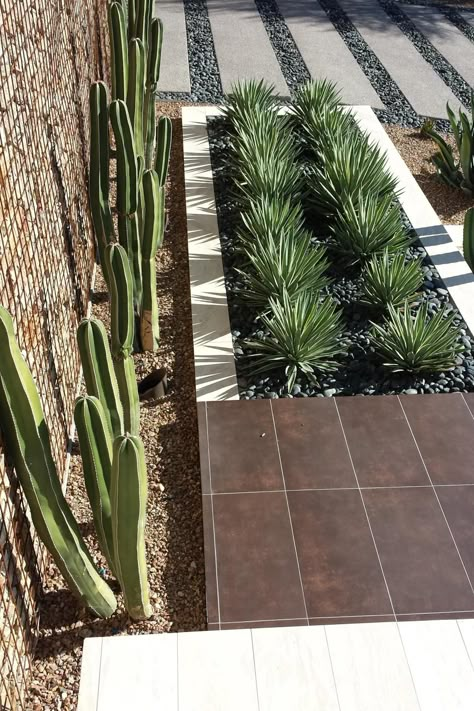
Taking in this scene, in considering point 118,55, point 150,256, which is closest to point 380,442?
point 150,256

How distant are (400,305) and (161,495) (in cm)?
253

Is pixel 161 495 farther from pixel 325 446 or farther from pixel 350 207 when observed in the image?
pixel 350 207

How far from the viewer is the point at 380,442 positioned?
5234 mm

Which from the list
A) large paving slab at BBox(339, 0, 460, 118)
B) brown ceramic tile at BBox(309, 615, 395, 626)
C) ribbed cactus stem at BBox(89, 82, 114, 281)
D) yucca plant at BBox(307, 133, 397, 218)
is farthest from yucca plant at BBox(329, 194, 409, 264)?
large paving slab at BBox(339, 0, 460, 118)

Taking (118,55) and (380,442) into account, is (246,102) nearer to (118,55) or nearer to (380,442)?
(118,55)

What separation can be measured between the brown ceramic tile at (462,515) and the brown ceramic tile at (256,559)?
919 mm

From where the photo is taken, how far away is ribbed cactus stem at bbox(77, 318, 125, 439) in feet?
12.3

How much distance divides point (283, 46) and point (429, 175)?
4.16 metres

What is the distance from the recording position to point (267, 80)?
1063 centimetres

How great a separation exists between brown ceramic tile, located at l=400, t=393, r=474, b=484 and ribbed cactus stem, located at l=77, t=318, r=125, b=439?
6.87 feet

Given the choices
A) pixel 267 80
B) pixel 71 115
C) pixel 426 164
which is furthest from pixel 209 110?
pixel 71 115

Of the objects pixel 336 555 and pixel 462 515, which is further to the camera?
pixel 462 515

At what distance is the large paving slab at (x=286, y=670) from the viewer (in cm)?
360

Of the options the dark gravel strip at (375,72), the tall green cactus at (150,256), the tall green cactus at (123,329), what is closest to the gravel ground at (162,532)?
the tall green cactus at (150,256)
